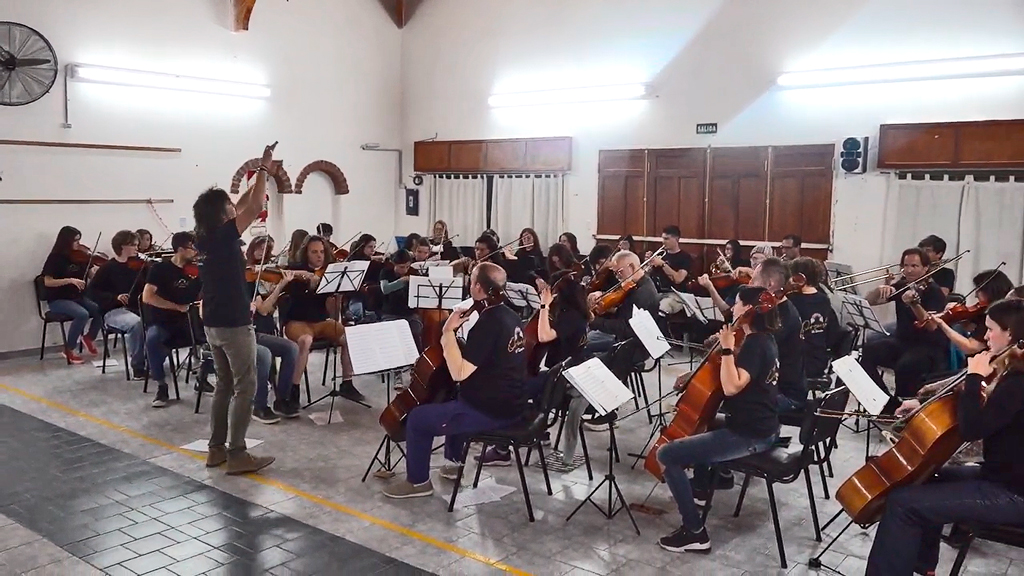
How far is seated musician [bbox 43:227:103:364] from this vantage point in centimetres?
877

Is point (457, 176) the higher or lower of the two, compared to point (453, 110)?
lower

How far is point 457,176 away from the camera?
13.1 m

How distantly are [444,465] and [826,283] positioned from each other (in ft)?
11.0

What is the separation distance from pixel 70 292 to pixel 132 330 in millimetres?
1626

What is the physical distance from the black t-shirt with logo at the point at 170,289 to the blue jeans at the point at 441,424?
3304mm

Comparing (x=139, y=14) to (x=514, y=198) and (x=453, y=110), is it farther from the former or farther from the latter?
(x=514, y=198)

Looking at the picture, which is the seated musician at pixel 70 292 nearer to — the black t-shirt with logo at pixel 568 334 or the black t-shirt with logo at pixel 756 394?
the black t-shirt with logo at pixel 568 334

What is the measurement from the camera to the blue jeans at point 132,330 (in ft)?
25.6

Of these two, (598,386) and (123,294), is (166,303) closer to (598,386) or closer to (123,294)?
(123,294)

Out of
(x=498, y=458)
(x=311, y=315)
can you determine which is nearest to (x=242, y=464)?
(x=498, y=458)

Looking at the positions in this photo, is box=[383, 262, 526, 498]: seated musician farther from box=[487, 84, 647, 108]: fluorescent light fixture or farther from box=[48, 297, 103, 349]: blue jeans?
box=[487, 84, 647, 108]: fluorescent light fixture

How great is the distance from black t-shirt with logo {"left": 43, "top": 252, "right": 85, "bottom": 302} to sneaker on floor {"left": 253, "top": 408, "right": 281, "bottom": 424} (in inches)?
143

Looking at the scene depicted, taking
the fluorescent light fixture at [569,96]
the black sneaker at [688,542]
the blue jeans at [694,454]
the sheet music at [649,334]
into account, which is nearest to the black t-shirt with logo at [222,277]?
the sheet music at [649,334]

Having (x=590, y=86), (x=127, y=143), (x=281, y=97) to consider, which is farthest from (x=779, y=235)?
(x=127, y=143)
